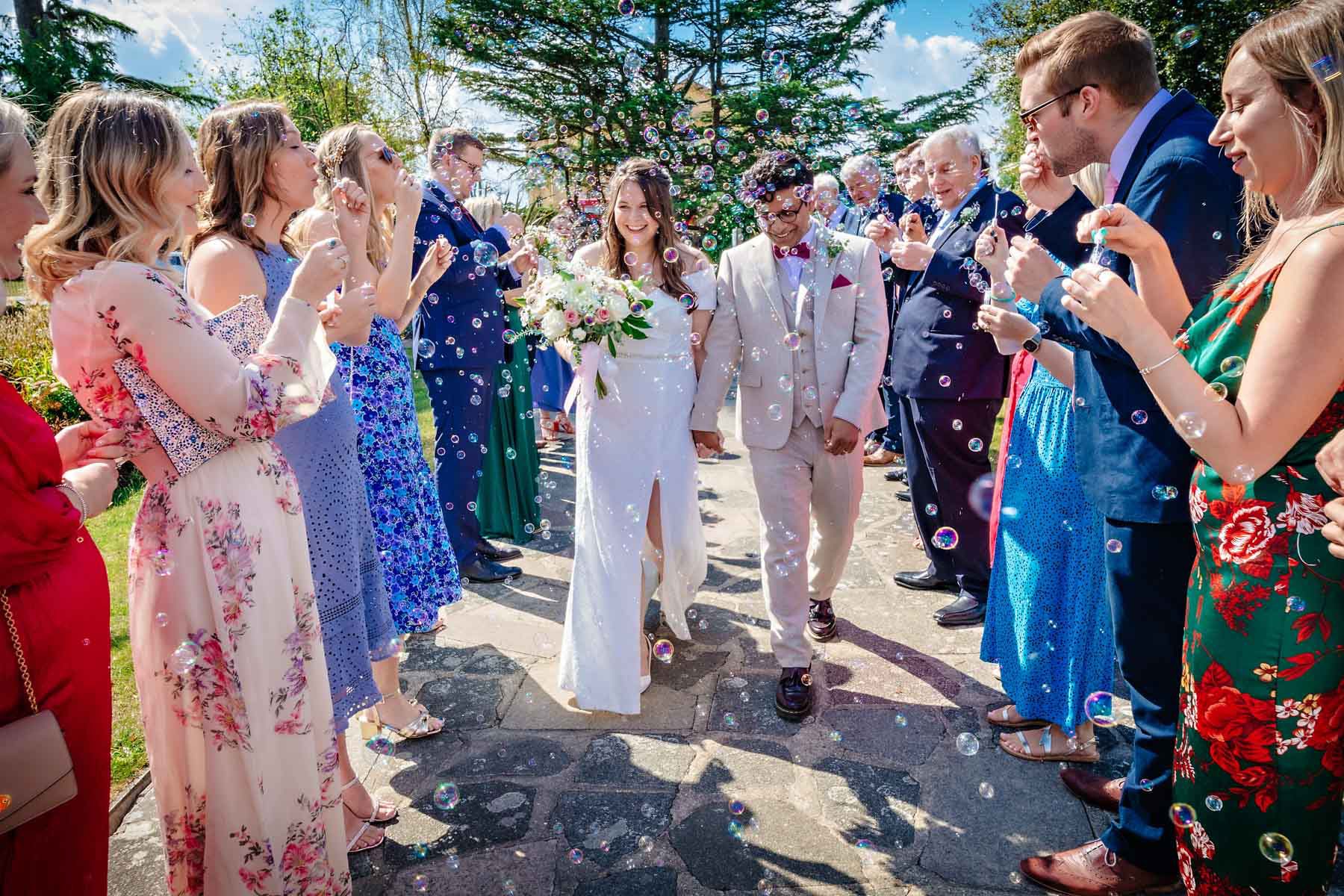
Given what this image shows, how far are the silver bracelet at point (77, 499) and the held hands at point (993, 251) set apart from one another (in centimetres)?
288

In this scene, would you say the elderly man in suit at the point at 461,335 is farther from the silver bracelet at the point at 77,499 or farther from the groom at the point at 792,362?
the silver bracelet at the point at 77,499

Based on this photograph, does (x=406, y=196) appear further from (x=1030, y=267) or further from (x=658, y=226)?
(x=1030, y=267)

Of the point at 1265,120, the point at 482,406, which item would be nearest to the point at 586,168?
the point at 482,406

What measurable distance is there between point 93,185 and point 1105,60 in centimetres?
291

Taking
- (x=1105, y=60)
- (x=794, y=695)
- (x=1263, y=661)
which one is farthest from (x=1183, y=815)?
(x=1105, y=60)

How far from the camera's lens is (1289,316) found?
1.53 m

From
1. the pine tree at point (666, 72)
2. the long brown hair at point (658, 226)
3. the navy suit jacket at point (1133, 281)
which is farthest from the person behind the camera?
the pine tree at point (666, 72)

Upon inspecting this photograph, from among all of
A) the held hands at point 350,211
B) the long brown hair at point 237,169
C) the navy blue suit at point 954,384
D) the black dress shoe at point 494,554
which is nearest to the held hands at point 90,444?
the long brown hair at point 237,169

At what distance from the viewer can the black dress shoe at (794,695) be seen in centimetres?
349

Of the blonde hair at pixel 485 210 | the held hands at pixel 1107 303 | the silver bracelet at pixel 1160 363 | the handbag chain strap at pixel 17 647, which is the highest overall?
the blonde hair at pixel 485 210

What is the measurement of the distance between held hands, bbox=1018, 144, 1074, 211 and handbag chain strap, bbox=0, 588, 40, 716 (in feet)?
11.6

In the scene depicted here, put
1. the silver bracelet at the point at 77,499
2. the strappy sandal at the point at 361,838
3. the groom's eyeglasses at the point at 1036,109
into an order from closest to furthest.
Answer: the silver bracelet at the point at 77,499
the groom's eyeglasses at the point at 1036,109
the strappy sandal at the point at 361,838

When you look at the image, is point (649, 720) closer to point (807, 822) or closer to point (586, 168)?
point (807, 822)

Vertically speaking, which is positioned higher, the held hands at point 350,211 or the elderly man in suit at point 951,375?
the held hands at point 350,211
